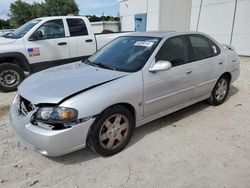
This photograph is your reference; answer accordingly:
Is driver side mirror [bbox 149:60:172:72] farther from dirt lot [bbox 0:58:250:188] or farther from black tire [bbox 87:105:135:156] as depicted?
dirt lot [bbox 0:58:250:188]

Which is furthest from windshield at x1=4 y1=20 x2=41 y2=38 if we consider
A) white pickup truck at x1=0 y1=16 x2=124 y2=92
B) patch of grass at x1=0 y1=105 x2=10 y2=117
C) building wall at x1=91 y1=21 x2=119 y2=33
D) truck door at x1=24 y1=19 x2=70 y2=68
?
building wall at x1=91 y1=21 x2=119 y2=33

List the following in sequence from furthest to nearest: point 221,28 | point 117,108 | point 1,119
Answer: point 221,28 → point 1,119 → point 117,108

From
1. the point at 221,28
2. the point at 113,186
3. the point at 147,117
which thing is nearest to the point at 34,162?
the point at 113,186

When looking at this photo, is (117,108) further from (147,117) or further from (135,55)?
(135,55)

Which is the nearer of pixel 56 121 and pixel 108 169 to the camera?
pixel 56 121

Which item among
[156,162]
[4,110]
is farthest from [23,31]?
[156,162]

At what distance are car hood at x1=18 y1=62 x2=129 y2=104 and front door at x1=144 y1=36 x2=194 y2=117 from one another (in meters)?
0.51

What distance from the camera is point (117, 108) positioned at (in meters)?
3.28

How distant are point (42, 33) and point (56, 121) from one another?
469cm

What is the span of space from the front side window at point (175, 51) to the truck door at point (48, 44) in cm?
395

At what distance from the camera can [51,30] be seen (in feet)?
23.0

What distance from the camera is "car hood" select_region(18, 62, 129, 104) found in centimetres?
301

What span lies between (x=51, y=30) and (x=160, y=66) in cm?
451

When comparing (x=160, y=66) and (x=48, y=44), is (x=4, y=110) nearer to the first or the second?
(x=48, y=44)
